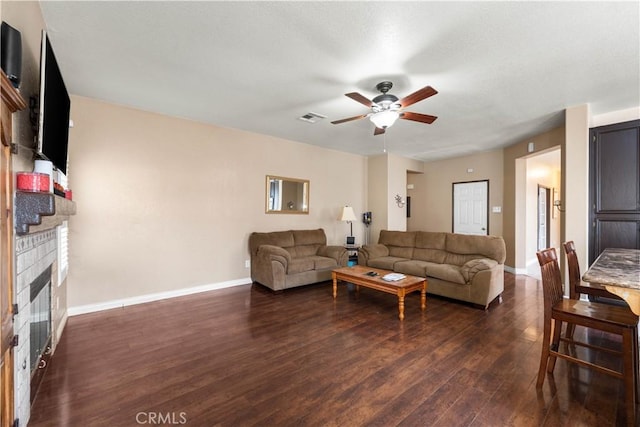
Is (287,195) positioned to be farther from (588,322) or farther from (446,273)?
(588,322)

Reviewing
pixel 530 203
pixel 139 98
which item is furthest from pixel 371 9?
pixel 530 203

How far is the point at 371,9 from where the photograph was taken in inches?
75.5

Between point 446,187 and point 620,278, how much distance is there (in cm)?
580

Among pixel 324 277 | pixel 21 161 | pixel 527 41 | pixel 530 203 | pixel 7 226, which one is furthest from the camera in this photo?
pixel 530 203

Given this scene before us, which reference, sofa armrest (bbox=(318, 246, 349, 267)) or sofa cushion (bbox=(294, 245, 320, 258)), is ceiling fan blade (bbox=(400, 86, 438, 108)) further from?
sofa cushion (bbox=(294, 245, 320, 258))

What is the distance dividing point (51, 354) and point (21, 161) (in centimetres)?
175

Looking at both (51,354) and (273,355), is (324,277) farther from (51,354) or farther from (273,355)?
(51,354)

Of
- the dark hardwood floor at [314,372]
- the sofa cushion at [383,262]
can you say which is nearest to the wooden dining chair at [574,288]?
the dark hardwood floor at [314,372]

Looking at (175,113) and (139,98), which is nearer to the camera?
(139,98)

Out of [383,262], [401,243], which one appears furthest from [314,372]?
[401,243]

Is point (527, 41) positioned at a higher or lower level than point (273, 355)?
higher

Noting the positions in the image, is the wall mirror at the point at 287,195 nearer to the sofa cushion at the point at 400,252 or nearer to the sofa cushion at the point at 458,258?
the sofa cushion at the point at 400,252

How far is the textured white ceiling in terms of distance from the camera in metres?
1.96

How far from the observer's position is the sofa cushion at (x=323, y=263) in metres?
4.66
